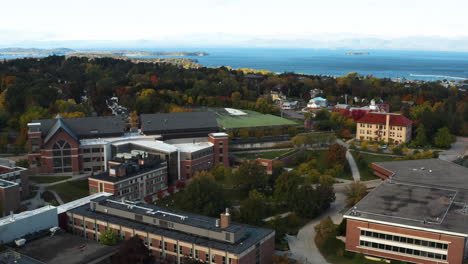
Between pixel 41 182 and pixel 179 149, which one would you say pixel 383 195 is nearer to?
pixel 179 149

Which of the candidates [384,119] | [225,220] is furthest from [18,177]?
[384,119]

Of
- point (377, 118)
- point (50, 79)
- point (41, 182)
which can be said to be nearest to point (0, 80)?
point (50, 79)

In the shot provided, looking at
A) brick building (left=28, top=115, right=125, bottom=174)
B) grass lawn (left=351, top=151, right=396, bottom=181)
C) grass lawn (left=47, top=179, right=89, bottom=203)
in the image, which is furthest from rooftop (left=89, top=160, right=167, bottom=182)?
grass lawn (left=351, top=151, right=396, bottom=181)

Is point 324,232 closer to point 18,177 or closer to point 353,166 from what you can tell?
point 353,166

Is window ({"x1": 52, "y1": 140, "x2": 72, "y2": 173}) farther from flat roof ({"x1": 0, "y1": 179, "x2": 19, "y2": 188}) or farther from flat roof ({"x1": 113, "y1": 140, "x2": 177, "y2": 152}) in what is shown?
flat roof ({"x1": 0, "y1": 179, "x2": 19, "y2": 188})

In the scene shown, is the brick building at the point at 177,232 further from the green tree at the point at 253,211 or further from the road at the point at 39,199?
the road at the point at 39,199

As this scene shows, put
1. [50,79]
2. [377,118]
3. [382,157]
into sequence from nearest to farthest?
[382,157] < [377,118] < [50,79]

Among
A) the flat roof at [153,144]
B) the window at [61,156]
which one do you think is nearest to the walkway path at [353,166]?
the flat roof at [153,144]
